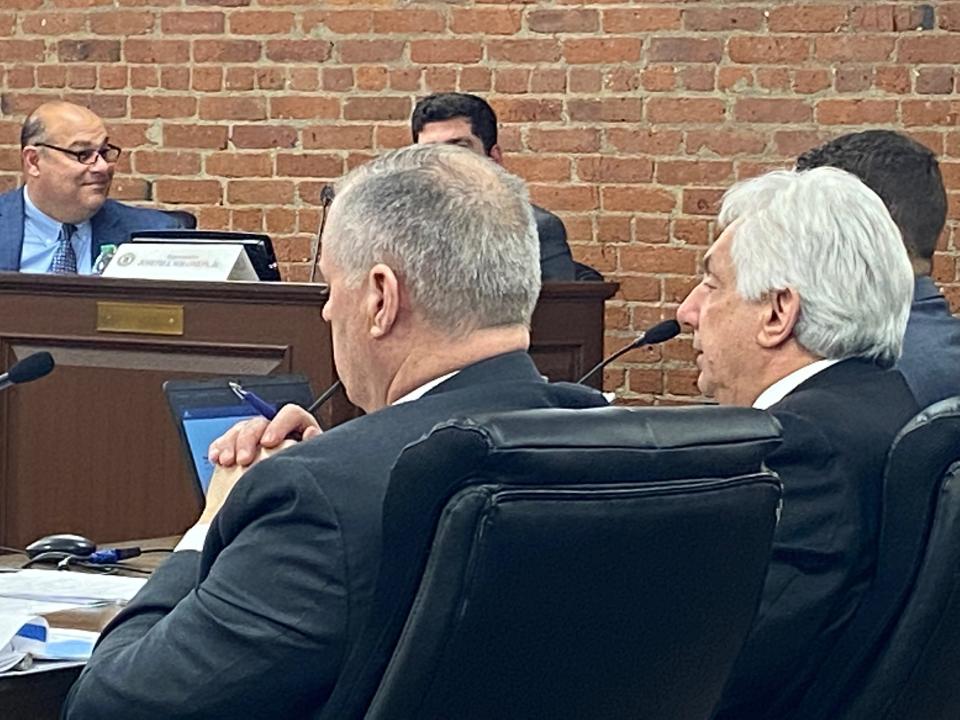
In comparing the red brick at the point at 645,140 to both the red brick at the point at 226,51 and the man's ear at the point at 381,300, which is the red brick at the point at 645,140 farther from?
the man's ear at the point at 381,300

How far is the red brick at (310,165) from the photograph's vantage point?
575 centimetres

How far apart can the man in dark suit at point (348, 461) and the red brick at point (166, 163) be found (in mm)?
3926

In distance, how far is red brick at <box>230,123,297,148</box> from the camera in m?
5.81

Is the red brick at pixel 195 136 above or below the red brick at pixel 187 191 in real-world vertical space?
above

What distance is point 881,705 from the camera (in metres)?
2.06

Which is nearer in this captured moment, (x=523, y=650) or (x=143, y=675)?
(x=523, y=650)

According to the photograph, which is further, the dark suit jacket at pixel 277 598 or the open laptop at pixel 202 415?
the open laptop at pixel 202 415

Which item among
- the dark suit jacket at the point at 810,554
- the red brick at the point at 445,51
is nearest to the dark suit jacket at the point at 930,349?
the dark suit jacket at the point at 810,554

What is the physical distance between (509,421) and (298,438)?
0.66 meters

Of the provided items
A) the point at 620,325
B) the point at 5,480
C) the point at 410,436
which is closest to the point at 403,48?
the point at 620,325

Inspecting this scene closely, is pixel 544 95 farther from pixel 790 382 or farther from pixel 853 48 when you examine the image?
pixel 790 382

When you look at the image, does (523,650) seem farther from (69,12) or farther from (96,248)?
(69,12)

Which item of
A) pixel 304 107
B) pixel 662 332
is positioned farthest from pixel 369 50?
pixel 662 332

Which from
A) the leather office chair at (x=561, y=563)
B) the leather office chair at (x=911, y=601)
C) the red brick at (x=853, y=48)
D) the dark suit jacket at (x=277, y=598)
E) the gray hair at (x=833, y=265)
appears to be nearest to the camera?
the leather office chair at (x=561, y=563)
